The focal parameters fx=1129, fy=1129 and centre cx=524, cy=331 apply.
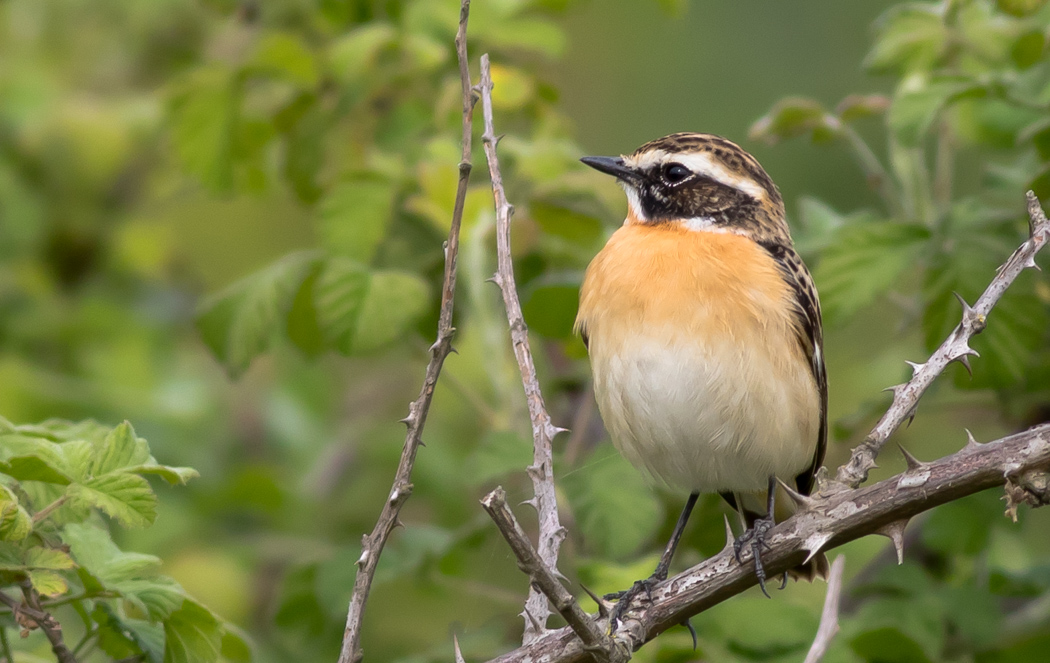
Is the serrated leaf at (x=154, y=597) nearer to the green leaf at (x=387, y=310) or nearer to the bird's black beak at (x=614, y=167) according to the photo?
the green leaf at (x=387, y=310)

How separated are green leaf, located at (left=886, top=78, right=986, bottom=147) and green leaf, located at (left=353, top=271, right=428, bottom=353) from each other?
2.13 meters

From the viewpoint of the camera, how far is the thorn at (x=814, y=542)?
10.8 feet

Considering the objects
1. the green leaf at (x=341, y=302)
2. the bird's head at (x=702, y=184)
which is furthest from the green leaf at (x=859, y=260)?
the green leaf at (x=341, y=302)

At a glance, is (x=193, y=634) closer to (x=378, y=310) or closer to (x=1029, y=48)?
(x=378, y=310)

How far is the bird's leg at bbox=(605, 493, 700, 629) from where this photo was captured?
3.70 m

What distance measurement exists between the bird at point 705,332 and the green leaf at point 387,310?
73 centimetres

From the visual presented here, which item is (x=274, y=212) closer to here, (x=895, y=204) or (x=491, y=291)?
(x=491, y=291)

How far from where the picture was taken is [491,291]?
218 inches

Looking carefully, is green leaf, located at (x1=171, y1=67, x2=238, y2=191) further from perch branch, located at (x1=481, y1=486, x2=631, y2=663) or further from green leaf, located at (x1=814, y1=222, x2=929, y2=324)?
perch branch, located at (x1=481, y1=486, x2=631, y2=663)

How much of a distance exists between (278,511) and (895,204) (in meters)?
3.95

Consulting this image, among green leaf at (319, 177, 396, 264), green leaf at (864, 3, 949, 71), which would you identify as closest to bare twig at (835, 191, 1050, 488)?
green leaf at (864, 3, 949, 71)

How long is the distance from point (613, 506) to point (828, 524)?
4.75 feet

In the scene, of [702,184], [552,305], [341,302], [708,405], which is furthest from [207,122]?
[708,405]

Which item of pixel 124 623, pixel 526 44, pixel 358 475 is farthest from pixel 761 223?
pixel 358 475
